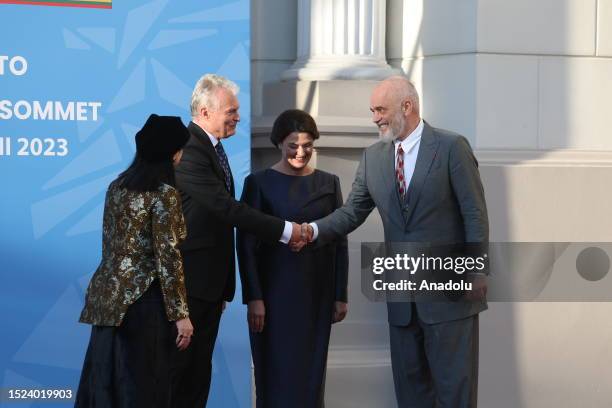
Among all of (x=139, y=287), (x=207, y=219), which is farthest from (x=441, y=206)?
(x=139, y=287)

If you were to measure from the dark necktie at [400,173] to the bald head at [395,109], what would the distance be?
0.23 ft

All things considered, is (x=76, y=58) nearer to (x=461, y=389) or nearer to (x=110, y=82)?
(x=110, y=82)

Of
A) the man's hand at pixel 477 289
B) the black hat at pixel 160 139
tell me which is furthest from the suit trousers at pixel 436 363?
the black hat at pixel 160 139

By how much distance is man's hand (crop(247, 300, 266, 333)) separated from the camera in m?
5.93

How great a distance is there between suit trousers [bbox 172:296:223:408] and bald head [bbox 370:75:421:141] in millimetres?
1193

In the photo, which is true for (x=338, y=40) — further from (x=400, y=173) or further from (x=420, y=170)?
(x=420, y=170)

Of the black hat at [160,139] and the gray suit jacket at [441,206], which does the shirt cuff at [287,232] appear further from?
the black hat at [160,139]

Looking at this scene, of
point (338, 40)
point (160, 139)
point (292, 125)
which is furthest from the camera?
point (338, 40)

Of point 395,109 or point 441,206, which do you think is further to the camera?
point 395,109

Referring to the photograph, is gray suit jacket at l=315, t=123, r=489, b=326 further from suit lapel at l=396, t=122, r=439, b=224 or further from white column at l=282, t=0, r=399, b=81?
white column at l=282, t=0, r=399, b=81

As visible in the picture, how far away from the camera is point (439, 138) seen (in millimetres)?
5359

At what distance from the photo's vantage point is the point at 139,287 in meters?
4.88

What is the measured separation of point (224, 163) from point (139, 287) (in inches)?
44.7

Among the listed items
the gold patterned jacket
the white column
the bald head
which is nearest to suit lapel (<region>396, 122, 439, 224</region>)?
the bald head
